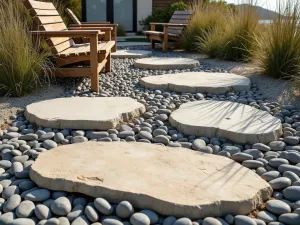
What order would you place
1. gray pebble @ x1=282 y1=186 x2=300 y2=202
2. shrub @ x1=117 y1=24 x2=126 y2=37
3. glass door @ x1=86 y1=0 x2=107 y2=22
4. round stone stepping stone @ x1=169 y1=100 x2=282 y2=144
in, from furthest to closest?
glass door @ x1=86 y1=0 x2=107 y2=22
shrub @ x1=117 y1=24 x2=126 y2=37
round stone stepping stone @ x1=169 y1=100 x2=282 y2=144
gray pebble @ x1=282 y1=186 x2=300 y2=202

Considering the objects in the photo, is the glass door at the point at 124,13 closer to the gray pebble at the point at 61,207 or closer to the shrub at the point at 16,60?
the shrub at the point at 16,60

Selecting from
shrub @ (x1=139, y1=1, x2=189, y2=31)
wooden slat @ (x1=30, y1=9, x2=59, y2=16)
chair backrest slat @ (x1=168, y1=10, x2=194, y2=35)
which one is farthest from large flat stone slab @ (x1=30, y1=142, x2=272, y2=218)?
shrub @ (x1=139, y1=1, x2=189, y2=31)

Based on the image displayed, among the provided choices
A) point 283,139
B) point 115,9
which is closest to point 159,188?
point 283,139

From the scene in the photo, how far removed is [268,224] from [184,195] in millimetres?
372

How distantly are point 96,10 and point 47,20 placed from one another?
29.2 feet

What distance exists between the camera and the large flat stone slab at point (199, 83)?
3.81 meters

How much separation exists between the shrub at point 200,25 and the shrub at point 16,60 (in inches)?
144

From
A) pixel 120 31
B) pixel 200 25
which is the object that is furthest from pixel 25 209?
pixel 120 31

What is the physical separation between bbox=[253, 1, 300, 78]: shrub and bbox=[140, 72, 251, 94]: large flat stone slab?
39 cm

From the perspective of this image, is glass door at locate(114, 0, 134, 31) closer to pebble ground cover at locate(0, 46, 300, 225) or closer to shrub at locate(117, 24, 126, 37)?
shrub at locate(117, 24, 126, 37)

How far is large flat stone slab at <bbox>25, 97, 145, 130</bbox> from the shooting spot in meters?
2.64

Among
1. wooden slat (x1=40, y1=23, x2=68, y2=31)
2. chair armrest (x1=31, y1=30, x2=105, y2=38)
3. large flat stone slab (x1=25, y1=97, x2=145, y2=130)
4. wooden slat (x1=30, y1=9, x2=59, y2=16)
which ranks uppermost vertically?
wooden slat (x1=30, y1=9, x2=59, y2=16)

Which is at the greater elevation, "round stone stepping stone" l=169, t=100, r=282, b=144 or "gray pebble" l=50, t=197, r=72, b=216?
"round stone stepping stone" l=169, t=100, r=282, b=144

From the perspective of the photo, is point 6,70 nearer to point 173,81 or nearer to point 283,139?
point 173,81
